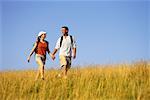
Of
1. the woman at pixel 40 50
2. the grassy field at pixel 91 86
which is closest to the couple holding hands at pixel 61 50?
the woman at pixel 40 50

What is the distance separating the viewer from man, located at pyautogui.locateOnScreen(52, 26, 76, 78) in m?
12.5

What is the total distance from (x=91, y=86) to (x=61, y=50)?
2.77 m

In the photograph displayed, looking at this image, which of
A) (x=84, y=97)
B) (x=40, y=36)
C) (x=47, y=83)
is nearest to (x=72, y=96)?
(x=84, y=97)

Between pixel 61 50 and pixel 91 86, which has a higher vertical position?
pixel 61 50

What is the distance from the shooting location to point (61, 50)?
12586 mm

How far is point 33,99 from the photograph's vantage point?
31.9 feet

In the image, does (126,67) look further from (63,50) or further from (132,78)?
(63,50)

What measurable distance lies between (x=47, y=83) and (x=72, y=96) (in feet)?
5.11

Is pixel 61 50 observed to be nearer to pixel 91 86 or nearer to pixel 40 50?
pixel 40 50

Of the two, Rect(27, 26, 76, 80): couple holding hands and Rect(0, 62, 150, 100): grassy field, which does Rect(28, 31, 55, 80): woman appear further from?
Rect(0, 62, 150, 100): grassy field

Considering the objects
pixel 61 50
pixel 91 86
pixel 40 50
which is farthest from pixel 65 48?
pixel 91 86

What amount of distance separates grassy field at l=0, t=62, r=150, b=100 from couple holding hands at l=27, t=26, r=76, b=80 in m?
0.59

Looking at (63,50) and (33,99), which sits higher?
(63,50)

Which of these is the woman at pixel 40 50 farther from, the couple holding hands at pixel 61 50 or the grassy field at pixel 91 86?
the grassy field at pixel 91 86
